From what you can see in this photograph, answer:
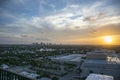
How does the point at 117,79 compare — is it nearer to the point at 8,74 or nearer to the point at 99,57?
the point at 99,57

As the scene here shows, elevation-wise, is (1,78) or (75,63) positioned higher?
(1,78)

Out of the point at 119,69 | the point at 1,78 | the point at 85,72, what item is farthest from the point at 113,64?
the point at 1,78

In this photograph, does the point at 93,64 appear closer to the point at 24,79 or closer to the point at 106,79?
the point at 106,79

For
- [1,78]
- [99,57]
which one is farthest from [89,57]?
[1,78]

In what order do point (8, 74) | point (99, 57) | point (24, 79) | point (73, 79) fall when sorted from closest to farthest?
point (24, 79), point (8, 74), point (73, 79), point (99, 57)

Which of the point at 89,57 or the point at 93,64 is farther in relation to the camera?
the point at 89,57

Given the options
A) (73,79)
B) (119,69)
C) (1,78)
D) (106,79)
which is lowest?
(73,79)

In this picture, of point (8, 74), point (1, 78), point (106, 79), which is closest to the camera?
point (8, 74)

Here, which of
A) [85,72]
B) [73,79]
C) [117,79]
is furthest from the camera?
[85,72]

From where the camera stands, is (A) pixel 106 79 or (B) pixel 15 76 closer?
(B) pixel 15 76
